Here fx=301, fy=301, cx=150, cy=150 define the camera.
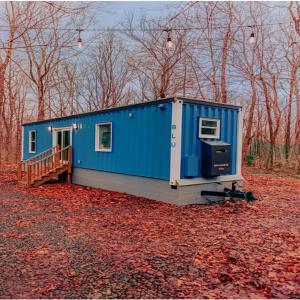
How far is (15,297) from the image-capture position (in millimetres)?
2773

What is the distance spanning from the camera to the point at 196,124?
25.0 ft

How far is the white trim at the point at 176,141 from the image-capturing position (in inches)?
286

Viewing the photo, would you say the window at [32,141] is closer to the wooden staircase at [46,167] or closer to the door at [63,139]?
the door at [63,139]

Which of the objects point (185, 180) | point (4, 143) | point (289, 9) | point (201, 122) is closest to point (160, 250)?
point (185, 180)

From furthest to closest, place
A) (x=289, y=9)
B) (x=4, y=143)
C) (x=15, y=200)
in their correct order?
1. (x=4, y=143)
2. (x=289, y=9)
3. (x=15, y=200)

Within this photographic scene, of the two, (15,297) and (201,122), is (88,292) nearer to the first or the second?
(15,297)

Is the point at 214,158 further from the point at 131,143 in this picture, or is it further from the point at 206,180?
the point at 131,143

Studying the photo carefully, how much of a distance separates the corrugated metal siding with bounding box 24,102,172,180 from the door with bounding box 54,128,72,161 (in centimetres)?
55

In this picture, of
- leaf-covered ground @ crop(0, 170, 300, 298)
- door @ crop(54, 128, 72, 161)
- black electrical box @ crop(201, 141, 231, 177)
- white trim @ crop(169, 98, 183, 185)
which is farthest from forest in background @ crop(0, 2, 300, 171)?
leaf-covered ground @ crop(0, 170, 300, 298)

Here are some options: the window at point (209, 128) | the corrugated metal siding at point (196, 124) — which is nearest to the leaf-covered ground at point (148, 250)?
the corrugated metal siding at point (196, 124)

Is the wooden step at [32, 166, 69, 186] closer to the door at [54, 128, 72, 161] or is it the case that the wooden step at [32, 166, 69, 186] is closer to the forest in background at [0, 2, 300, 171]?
the door at [54, 128, 72, 161]

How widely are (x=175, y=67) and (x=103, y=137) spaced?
37.9 ft

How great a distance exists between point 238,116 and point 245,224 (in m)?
3.88

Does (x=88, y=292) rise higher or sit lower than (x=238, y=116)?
lower
